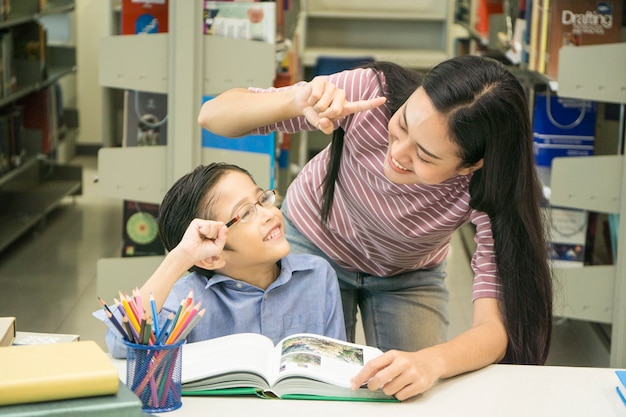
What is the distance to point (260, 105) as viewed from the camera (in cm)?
183

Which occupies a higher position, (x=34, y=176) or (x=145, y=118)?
(x=145, y=118)

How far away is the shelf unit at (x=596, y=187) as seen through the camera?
3090mm

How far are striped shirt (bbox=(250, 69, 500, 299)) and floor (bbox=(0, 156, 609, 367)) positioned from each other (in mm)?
1527

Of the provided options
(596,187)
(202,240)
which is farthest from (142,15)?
(202,240)

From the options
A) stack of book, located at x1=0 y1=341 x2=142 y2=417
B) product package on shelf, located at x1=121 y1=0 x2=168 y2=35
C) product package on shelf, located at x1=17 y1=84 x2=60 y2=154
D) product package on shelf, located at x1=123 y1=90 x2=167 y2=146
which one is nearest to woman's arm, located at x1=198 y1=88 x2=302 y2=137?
stack of book, located at x1=0 y1=341 x2=142 y2=417

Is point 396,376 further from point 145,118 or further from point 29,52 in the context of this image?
point 29,52

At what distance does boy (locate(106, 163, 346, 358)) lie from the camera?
1.78 metres

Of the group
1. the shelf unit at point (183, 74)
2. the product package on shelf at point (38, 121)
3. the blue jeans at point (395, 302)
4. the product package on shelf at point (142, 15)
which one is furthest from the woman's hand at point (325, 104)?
the product package on shelf at point (38, 121)

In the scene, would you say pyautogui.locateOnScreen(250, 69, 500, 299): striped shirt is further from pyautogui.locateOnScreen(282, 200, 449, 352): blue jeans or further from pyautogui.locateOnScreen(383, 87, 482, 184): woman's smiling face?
pyautogui.locateOnScreen(383, 87, 482, 184): woman's smiling face

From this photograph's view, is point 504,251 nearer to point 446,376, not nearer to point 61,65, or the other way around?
point 446,376

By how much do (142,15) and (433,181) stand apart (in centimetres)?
208

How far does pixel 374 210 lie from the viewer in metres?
1.99

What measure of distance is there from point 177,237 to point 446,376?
585 mm

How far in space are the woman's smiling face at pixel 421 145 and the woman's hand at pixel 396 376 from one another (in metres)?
0.35
